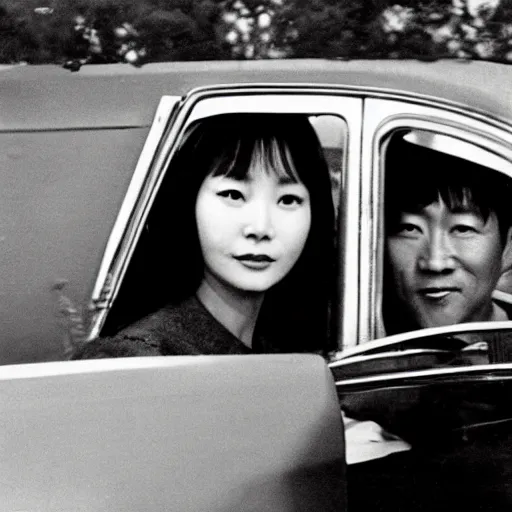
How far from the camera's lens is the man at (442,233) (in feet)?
6.85

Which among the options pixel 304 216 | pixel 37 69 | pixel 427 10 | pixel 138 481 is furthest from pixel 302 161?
pixel 138 481

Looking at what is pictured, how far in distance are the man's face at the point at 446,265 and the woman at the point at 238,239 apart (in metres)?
0.14

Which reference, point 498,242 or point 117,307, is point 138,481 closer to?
point 117,307

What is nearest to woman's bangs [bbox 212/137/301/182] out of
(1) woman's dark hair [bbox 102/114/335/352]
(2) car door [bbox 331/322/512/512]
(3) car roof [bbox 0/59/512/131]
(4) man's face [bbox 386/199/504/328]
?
(1) woman's dark hair [bbox 102/114/335/352]

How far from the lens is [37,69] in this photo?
6.91ft

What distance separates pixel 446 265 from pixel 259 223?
329 millimetres

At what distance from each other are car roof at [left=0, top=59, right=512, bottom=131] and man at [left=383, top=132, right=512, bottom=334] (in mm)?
92

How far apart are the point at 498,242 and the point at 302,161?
37cm

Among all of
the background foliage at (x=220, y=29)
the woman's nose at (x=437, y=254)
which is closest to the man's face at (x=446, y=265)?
the woman's nose at (x=437, y=254)

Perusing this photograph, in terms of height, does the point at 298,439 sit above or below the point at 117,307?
below

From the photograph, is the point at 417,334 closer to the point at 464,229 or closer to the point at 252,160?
the point at 464,229

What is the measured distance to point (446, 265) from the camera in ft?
6.92

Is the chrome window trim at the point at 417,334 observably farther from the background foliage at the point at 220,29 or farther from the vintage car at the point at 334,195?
the background foliage at the point at 220,29

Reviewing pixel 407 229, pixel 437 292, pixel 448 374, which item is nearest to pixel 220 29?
pixel 407 229
